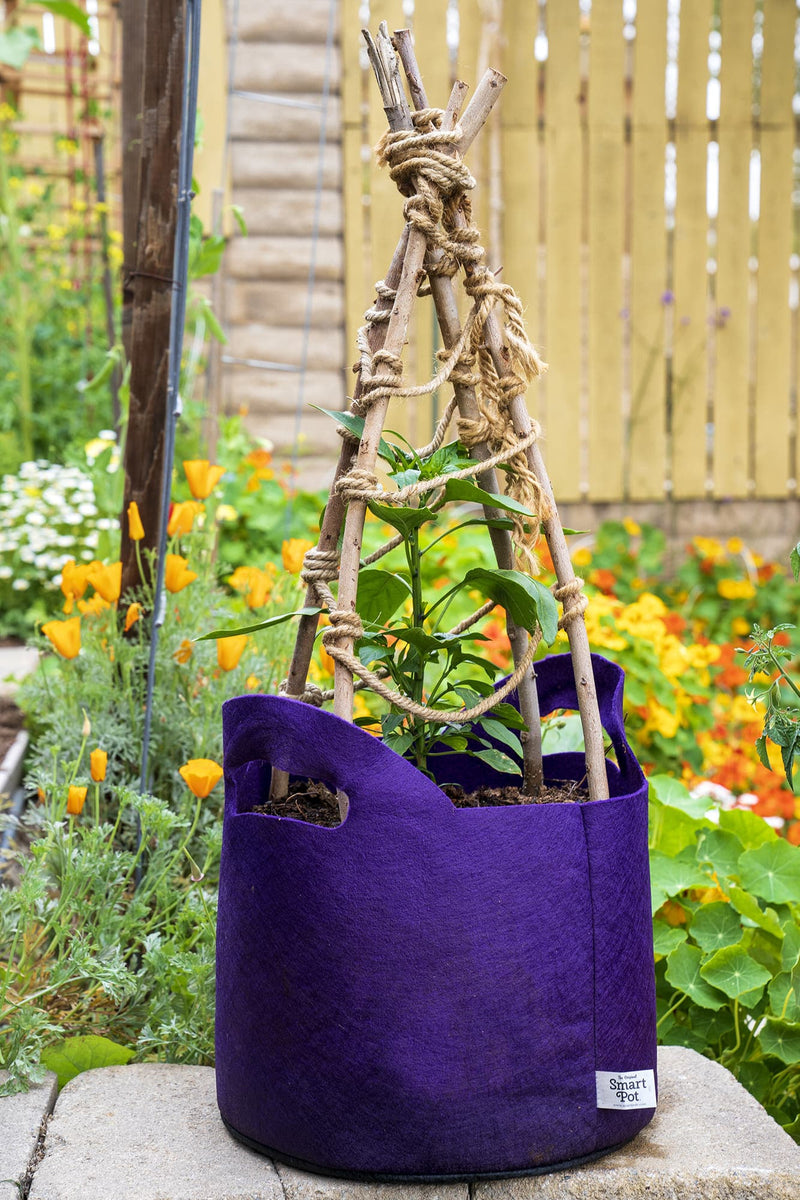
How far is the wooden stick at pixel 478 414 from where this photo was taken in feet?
3.37

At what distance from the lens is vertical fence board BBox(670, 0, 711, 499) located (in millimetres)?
4051

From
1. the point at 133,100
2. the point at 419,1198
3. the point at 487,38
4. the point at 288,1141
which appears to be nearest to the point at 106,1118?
the point at 288,1141

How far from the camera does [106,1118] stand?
1.03 m

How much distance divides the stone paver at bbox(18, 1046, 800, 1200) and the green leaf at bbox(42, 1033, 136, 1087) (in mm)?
135

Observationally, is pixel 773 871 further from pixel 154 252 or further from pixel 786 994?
pixel 154 252

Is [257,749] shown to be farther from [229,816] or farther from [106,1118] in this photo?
[106,1118]

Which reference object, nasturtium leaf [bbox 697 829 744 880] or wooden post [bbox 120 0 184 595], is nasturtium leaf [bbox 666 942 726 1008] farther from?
wooden post [bbox 120 0 184 595]

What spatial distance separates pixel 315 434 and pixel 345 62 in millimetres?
1390

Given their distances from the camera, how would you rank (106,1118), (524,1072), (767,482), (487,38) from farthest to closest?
(767,482) → (487,38) → (106,1118) → (524,1072)

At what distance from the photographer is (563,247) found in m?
4.07

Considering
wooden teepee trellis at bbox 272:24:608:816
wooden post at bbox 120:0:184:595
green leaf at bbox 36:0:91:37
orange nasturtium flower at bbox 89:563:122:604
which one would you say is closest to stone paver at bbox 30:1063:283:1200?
wooden teepee trellis at bbox 272:24:608:816

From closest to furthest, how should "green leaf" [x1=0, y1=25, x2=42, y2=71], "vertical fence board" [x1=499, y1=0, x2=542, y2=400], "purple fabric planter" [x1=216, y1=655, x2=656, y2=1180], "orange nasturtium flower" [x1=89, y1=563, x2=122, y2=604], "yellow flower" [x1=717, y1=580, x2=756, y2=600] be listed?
1. "purple fabric planter" [x1=216, y1=655, x2=656, y2=1180]
2. "orange nasturtium flower" [x1=89, y1=563, x2=122, y2=604]
3. "green leaf" [x1=0, y1=25, x2=42, y2=71]
4. "yellow flower" [x1=717, y1=580, x2=756, y2=600]
5. "vertical fence board" [x1=499, y1=0, x2=542, y2=400]

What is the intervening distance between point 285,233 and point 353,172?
1.15 feet

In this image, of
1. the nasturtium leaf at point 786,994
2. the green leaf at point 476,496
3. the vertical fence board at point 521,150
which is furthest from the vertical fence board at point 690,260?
the green leaf at point 476,496
